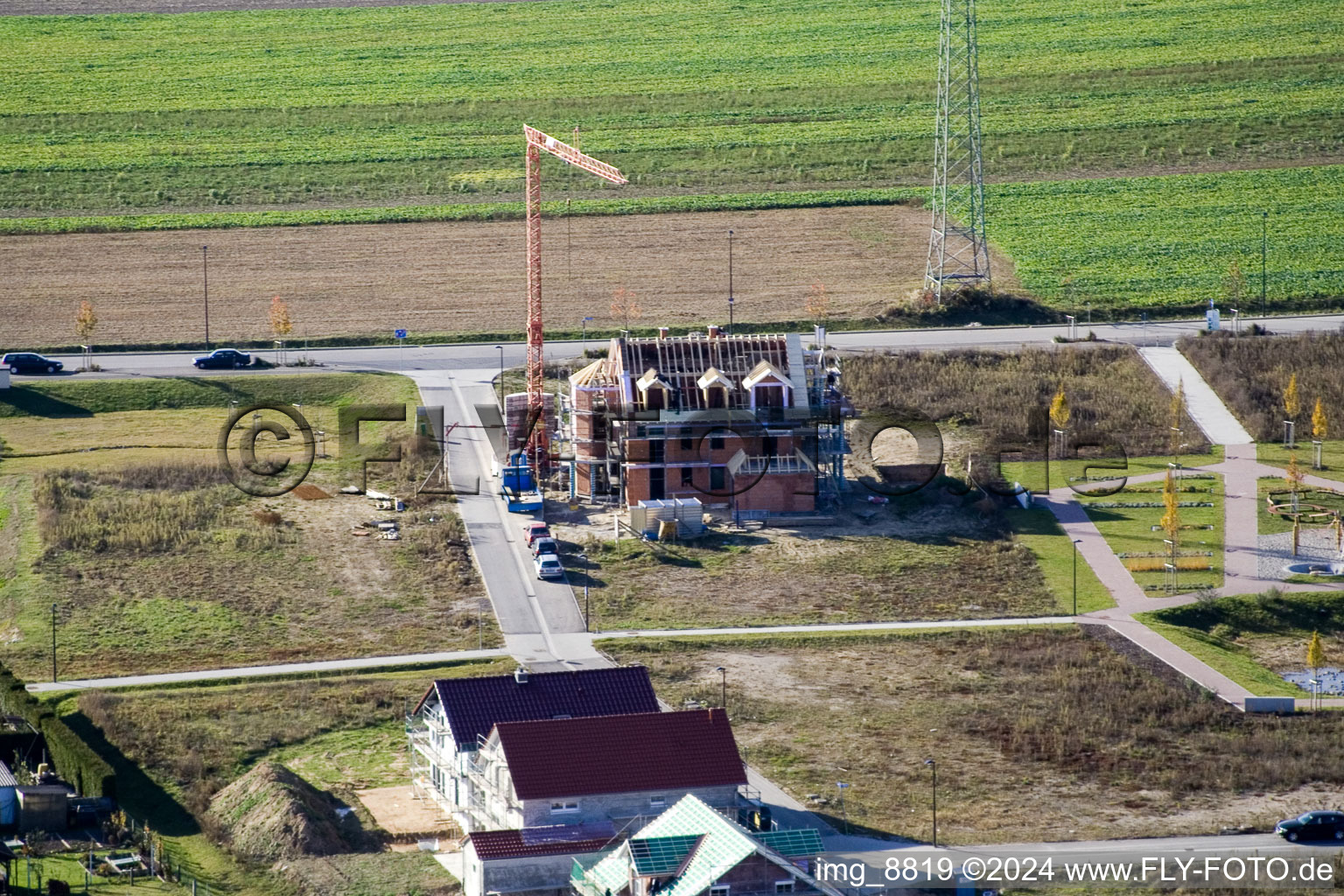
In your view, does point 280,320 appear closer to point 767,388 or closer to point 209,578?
point 209,578

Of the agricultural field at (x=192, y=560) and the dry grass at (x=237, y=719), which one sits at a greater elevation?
the agricultural field at (x=192, y=560)

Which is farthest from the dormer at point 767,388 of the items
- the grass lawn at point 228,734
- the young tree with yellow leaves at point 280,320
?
the young tree with yellow leaves at point 280,320

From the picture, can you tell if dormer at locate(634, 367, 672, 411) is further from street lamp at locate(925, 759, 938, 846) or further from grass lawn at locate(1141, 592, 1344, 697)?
street lamp at locate(925, 759, 938, 846)

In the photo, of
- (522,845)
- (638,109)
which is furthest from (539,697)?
(638,109)

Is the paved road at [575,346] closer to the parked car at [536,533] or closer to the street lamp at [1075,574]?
the parked car at [536,533]

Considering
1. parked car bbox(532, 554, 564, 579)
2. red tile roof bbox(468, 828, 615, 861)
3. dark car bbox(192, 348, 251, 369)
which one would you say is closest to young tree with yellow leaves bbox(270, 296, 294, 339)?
dark car bbox(192, 348, 251, 369)

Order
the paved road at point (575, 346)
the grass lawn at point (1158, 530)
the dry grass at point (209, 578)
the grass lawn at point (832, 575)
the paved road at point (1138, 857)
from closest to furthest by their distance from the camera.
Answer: the paved road at point (1138, 857) → the dry grass at point (209, 578) → the grass lawn at point (832, 575) → the grass lawn at point (1158, 530) → the paved road at point (575, 346)

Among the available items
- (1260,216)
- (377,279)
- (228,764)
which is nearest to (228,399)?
(377,279)
